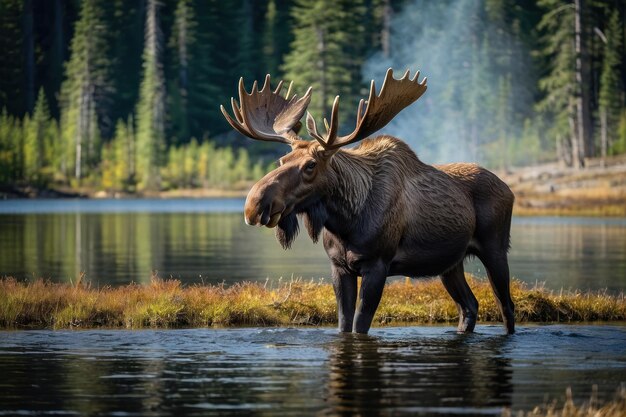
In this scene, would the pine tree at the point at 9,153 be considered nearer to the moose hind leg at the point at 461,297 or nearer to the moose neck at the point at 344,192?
the moose hind leg at the point at 461,297

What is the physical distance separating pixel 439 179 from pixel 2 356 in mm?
5441

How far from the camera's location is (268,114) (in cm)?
1593

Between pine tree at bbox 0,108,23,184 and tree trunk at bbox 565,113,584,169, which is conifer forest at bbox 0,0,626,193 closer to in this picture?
pine tree at bbox 0,108,23,184

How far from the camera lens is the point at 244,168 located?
9438cm

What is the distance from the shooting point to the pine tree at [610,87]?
90.1m

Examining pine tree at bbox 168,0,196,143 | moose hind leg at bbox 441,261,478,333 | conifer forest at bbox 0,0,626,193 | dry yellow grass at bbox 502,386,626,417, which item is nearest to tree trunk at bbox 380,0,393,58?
conifer forest at bbox 0,0,626,193

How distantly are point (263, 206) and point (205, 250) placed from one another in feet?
79.4

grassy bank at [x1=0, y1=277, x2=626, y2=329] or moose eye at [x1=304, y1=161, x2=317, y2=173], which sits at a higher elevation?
moose eye at [x1=304, y1=161, x2=317, y2=173]

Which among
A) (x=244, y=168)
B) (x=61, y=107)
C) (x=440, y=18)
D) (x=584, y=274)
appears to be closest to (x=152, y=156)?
(x=244, y=168)

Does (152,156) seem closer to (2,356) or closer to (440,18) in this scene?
(440,18)

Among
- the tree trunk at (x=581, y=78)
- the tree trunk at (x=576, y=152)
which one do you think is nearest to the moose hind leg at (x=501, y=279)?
the tree trunk at (x=576, y=152)

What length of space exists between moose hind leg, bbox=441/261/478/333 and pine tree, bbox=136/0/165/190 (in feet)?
267

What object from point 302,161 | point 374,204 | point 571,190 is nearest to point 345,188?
point 374,204

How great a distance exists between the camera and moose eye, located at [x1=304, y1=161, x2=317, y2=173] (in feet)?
47.4
